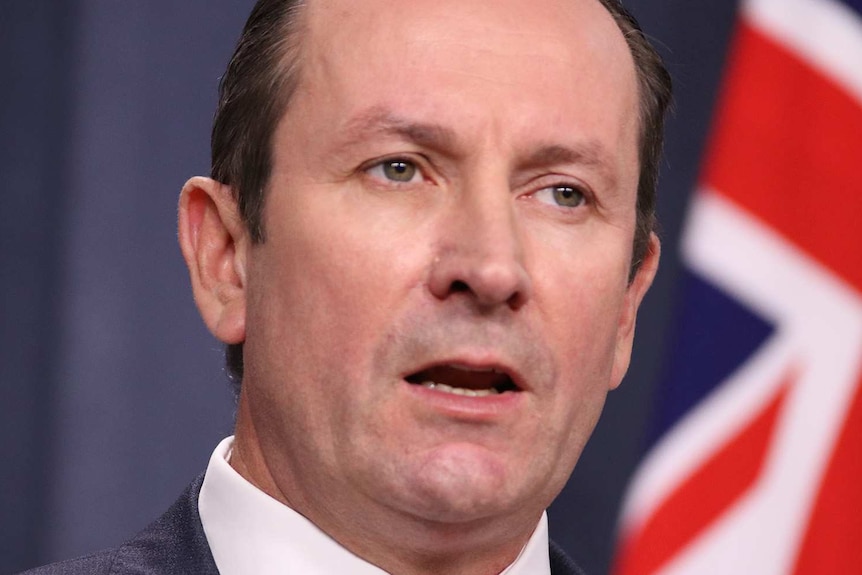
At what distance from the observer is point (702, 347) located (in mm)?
2279

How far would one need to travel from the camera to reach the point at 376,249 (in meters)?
1.38

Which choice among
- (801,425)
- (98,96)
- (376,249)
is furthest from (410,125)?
(98,96)

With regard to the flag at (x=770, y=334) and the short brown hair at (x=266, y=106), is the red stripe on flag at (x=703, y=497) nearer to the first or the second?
the flag at (x=770, y=334)

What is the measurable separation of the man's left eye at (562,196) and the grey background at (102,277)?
40.8 inches

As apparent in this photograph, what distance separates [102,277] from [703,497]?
1.10 metres

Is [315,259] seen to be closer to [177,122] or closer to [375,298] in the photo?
[375,298]

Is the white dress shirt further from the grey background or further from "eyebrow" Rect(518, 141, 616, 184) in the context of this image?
the grey background

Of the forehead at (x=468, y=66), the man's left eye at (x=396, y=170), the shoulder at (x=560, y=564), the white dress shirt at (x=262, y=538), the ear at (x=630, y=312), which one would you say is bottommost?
the shoulder at (x=560, y=564)

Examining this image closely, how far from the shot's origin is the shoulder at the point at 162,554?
4.75 feet

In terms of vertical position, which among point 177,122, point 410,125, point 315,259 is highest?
point 410,125

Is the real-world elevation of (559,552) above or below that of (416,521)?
below

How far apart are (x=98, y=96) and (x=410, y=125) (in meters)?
1.19

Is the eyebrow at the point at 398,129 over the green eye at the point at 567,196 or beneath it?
over

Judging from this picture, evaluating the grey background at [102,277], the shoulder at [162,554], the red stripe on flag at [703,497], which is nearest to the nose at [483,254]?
the shoulder at [162,554]
